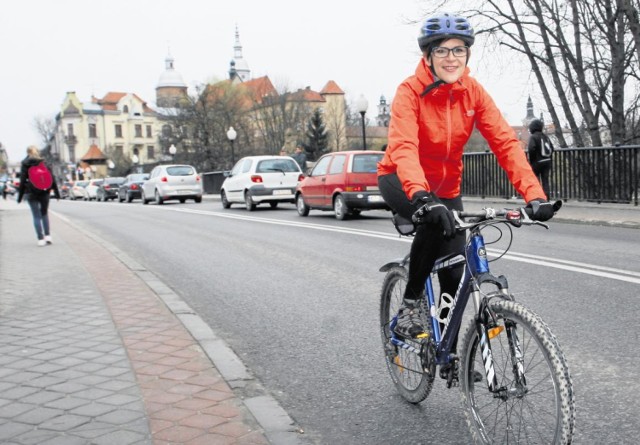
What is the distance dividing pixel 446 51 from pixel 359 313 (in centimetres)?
333

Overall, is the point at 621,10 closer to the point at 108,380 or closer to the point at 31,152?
the point at 31,152

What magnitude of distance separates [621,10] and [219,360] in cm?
1757

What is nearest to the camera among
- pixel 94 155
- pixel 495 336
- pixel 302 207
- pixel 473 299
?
pixel 495 336

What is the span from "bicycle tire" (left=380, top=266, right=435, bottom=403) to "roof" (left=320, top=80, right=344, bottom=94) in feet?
450

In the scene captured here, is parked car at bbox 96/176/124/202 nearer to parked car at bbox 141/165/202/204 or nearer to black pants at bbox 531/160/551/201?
parked car at bbox 141/165/202/204

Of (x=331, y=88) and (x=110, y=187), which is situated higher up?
(x=331, y=88)

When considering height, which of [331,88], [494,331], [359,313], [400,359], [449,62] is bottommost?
[359,313]

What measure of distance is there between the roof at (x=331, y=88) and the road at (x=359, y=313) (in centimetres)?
12830

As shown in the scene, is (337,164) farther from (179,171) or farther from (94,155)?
(94,155)

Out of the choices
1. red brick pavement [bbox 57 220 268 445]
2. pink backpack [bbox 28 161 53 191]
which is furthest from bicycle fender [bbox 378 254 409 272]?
pink backpack [bbox 28 161 53 191]

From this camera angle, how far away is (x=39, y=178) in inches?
501

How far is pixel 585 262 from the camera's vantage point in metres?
8.33

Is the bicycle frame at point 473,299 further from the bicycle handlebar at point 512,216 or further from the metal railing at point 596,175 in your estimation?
the metal railing at point 596,175

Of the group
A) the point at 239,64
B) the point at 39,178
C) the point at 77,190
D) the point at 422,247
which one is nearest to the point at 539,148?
the point at 39,178
